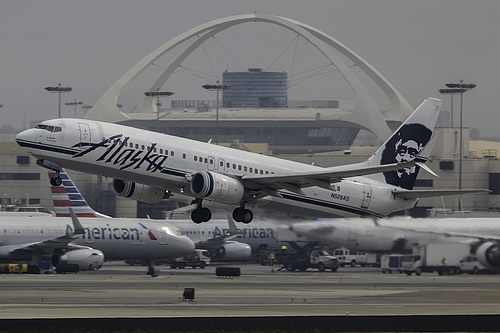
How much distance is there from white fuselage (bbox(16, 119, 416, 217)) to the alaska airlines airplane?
20.0ft

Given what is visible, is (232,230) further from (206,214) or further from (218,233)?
(206,214)

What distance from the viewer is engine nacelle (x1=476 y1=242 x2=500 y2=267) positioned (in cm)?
7869

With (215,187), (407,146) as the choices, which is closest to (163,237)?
(407,146)

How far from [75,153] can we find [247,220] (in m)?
13.1

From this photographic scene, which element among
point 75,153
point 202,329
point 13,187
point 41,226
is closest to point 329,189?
point 75,153

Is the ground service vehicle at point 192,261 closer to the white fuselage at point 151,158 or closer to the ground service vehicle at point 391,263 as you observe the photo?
the ground service vehicle at point 391,263

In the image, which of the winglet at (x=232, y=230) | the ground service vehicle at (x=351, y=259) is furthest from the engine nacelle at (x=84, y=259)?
the ground service vehicle at (x=351, y=259)

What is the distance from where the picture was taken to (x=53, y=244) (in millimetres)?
87438

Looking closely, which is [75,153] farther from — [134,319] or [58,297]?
[134,319]

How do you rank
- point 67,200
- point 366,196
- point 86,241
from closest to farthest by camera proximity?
point 366,196 < point 86,241 < point 67,200

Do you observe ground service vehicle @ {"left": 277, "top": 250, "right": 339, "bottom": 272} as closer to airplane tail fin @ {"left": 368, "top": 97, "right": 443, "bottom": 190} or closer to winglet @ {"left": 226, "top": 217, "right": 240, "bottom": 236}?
winglet @ {"left": 226, "top": 217, "right": 240, "bottom": 236}

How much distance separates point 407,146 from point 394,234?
7.11 metres

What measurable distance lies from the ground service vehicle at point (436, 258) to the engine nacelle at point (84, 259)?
26.7 metres

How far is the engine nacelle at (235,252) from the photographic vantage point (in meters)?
101
